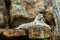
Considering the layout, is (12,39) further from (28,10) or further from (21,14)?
(28,10)

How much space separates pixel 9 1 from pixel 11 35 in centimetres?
182

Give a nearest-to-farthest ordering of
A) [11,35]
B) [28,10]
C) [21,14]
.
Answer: [11,35]
[21,14]
[28,10]

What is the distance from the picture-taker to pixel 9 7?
539 centimetres

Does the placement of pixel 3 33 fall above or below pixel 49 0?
below

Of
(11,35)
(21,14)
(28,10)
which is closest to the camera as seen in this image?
(11,35)

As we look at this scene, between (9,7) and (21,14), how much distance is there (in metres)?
0.41

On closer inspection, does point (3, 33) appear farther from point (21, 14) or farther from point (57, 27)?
point (57, 27)

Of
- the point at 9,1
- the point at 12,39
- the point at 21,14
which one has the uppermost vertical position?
the point at 9,1

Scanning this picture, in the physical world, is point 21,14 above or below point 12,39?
above

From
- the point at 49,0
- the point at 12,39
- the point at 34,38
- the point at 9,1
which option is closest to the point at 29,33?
the point at 34,38

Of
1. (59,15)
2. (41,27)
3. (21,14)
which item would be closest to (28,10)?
(21,14)

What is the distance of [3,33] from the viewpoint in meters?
3.85

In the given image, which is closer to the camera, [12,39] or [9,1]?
[12,39]

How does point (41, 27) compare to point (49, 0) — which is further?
point (49, 0)
